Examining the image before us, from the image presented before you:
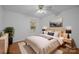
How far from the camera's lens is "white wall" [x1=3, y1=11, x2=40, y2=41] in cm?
180

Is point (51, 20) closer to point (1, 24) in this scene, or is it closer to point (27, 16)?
point (27, 16)

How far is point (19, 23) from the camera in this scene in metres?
1.84

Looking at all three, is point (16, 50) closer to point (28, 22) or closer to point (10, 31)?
point (10, 31)

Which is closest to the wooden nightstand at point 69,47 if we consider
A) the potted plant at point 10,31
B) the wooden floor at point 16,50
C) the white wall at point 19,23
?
the wooden floor at point 16,50

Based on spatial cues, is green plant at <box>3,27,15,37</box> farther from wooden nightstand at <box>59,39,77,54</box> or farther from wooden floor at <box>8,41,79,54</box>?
wooden nightstand at <box>59,39,77,54</box>

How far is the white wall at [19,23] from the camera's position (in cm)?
180

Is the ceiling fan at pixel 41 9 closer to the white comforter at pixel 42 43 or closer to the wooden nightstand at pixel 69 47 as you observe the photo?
the white comforter at pixel 42 43

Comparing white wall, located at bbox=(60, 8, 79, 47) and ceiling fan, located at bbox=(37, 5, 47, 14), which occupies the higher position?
ceiling fan, located at bbox=(37, 5, 47, 14)

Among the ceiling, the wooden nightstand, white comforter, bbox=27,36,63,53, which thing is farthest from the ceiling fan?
the wooden nightstand

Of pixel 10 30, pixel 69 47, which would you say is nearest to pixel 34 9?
pixel 10 30

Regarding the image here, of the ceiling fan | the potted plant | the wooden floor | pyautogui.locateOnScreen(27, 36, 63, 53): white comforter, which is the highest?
the ceiling fan
